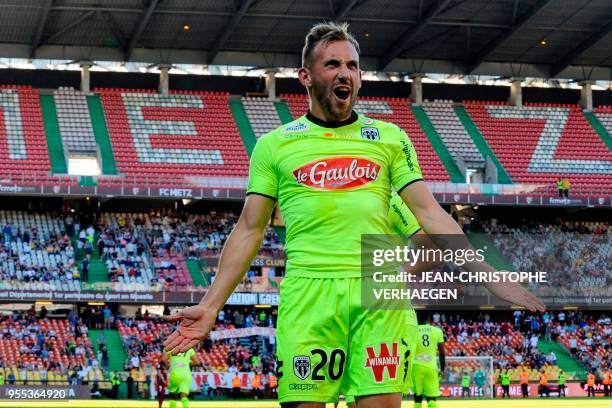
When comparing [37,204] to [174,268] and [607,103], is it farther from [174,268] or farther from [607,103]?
[607,103]

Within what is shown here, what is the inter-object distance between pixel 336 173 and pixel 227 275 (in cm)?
88

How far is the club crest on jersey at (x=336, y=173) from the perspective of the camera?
23.5ft

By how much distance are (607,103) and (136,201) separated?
27.6 metres

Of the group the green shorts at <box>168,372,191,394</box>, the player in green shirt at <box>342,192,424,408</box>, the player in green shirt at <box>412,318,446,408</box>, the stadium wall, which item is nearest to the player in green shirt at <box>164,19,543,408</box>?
the player in green shirt at <box>342,192,424,408</box>

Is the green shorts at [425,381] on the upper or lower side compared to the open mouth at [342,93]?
lower

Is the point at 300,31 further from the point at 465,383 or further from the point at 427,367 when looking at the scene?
the point at 427,367

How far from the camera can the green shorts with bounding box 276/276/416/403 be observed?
7.00 m

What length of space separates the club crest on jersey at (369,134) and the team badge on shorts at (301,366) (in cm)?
137

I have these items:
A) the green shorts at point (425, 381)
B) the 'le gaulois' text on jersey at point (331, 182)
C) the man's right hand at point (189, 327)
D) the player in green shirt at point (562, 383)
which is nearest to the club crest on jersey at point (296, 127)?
the 'le gaulois' text on jersey at point (331, 182)

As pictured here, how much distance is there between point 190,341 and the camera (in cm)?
660

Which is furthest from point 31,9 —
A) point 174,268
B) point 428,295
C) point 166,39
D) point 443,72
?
point 428,295

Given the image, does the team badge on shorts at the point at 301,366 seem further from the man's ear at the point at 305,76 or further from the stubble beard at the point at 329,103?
the man's ear at the point at 305,76

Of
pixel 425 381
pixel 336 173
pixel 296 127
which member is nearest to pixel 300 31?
pixel 425 381

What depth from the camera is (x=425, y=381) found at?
24.8m
